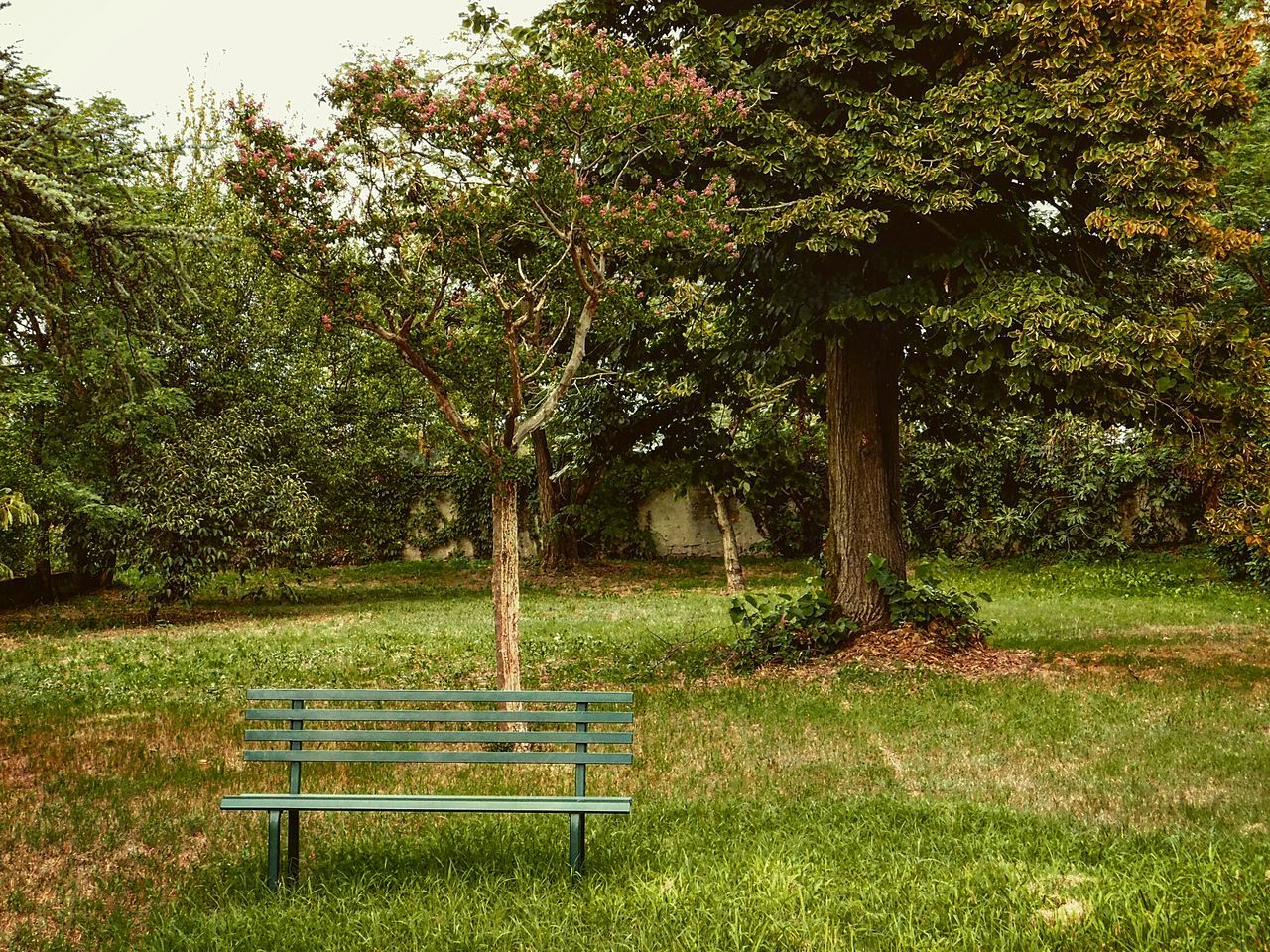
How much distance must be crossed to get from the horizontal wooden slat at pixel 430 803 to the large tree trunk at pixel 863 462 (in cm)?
812

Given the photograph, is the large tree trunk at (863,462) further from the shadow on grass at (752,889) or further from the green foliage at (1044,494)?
the green foliage at (1044,494)

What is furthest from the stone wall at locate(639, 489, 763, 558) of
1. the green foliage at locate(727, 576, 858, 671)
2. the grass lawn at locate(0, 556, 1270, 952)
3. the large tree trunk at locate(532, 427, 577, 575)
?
the green foliage at locate(727, 576, 858, 671)

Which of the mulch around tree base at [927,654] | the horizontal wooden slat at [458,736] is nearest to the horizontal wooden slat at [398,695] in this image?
the horizontal wooden slat at [458,736]

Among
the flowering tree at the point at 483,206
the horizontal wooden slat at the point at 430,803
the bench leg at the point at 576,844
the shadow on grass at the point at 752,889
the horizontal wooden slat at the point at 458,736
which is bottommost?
the shadow on grass at the point at 752,889

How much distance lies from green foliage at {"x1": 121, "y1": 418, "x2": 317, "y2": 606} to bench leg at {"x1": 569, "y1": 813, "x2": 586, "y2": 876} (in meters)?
14.5

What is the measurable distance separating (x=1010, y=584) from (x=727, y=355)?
11007 millimetres

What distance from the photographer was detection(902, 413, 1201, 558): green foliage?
23.1 metres

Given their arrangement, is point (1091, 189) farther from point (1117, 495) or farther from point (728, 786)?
point (1117, 495)

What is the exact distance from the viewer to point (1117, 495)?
23.4m

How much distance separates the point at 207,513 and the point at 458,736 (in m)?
14.1

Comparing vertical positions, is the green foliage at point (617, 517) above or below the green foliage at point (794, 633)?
above

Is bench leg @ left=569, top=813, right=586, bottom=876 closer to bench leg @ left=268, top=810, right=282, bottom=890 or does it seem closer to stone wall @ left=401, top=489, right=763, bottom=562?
bench leg @ left=268, top=810, right=282, bottom=890

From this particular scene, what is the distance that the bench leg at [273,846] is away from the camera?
5.29m

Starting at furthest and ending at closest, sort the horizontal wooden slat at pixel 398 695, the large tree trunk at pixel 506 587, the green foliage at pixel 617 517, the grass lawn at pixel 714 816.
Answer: the green foliage at pixel 617 517 → the large tree trunk at pixel 506 587 → the horizontal wooden slat at pixel 398 695 → the grass lawn at pixel 714 816
